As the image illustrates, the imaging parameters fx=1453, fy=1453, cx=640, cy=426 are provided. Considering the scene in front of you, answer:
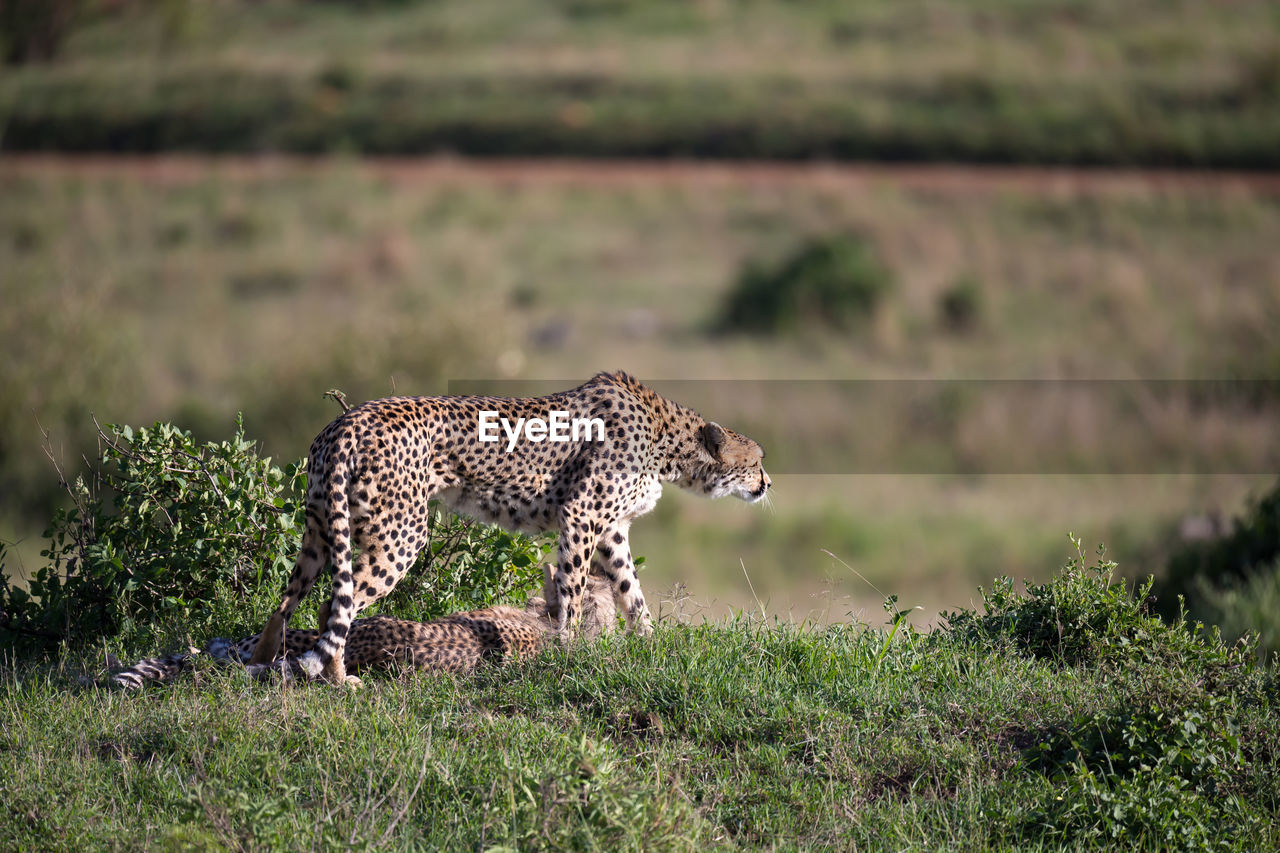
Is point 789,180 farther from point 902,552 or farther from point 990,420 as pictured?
point 902,552

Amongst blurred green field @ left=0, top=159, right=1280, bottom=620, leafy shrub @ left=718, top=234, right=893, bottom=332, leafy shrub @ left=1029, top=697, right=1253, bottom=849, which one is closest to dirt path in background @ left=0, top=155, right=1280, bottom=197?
blurred green field @ left=0, top=159, right=1280, bottom=620

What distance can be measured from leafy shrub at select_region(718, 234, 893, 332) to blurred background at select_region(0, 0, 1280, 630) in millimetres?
77

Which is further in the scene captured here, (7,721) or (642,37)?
(642,37)

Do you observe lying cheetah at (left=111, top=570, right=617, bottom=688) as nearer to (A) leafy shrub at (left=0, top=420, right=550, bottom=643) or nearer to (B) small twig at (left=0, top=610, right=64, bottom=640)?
(A) leafy shrub at (left=0, top=420, right=550, bottom=643)

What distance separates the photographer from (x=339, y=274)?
2950cm

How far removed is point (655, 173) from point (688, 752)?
28.1m

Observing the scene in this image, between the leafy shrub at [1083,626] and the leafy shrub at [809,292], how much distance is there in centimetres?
1956

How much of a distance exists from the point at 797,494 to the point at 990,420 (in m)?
4.13

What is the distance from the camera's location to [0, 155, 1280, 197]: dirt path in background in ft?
107

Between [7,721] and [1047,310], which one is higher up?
[7,721]

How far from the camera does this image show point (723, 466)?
7895 millimetres

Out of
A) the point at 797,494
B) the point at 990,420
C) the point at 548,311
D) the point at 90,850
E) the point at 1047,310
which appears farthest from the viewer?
the point at 1047,310

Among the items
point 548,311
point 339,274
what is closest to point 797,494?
point 548,311

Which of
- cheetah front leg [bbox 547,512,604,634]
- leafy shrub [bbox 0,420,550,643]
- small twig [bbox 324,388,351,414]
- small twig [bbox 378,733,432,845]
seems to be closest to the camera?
small twig [bbox 378,733,432,845]
